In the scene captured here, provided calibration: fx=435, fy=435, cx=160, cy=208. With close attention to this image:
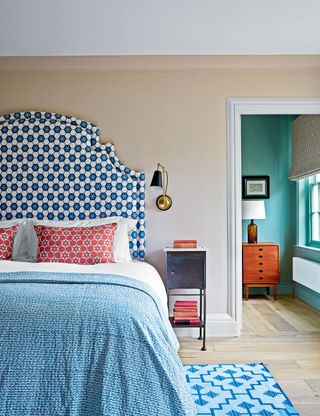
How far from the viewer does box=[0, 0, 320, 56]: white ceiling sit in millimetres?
3064

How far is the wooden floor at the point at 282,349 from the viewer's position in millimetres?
2783

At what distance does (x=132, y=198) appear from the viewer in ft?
13.2

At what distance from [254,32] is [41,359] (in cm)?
297

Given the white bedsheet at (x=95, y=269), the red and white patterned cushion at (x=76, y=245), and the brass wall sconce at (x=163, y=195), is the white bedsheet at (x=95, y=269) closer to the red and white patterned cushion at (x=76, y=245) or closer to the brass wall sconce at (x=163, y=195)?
the red and white patterned cushion at (x=76, y=245)

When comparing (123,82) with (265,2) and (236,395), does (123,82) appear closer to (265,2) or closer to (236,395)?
(265,2)

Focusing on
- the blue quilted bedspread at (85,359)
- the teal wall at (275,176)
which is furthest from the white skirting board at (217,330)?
the teal wall at (275,176)

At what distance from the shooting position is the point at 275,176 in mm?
6090

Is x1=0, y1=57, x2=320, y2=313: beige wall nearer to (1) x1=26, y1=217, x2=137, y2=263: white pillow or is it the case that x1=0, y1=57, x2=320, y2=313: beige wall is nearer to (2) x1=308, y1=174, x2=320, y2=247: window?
(1) x1=26, y1=217, x2=137, y2=263: white pillow

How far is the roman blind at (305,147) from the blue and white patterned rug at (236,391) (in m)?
2.57

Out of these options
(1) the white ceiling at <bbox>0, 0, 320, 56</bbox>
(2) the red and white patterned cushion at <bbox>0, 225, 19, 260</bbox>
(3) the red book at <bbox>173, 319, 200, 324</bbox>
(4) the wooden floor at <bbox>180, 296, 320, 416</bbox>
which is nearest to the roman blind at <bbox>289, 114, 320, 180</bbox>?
(1) the white ceiling at <bbox>0, 0, 320, 56</bbox>

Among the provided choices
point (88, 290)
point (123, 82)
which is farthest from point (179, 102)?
point (88, 290)

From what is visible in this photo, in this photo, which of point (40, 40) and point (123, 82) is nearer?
point (40, 40)

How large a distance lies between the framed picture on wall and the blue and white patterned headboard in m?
2.44

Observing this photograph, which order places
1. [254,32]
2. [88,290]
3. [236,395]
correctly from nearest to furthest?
1. [88,290]
2. [236,395]
3. [254,32]
